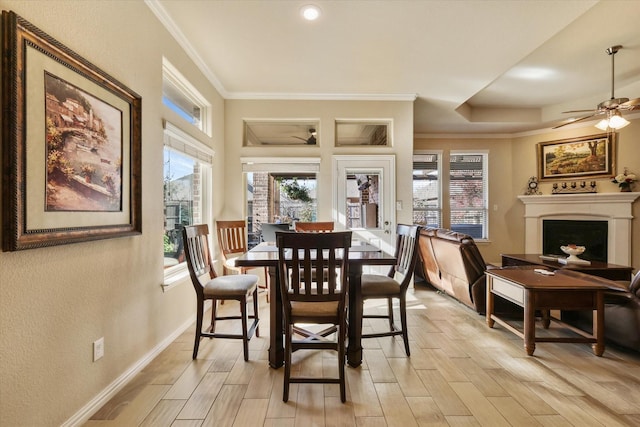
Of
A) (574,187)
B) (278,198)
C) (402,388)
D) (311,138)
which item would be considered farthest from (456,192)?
(402,388)

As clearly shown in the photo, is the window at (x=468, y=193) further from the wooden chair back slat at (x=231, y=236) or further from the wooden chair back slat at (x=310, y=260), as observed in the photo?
the wooden chair back slat at (x=310, y=260)

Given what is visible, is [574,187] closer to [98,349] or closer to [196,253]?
[196,253]

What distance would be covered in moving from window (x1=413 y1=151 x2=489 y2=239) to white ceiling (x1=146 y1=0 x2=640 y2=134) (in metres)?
1.63

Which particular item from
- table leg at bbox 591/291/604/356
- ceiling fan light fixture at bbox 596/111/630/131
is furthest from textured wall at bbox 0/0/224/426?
ceiling fan light fixture at bbox 596/111/630/131

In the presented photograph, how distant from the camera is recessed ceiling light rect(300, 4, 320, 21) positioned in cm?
243

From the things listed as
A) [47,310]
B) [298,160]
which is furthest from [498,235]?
[47,310]

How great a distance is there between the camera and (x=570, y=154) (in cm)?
554

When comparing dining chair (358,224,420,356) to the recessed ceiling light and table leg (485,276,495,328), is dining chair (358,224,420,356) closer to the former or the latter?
table leg (485,276,495,328)

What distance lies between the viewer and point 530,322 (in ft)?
7.74

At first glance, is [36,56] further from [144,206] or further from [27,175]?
[144,206]

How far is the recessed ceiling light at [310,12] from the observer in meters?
2.43

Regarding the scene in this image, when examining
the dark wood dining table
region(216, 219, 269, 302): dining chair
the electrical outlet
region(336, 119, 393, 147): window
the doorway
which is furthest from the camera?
region(336, 119, 393, 147): window

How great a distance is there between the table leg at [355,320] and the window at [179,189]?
1.65 metres

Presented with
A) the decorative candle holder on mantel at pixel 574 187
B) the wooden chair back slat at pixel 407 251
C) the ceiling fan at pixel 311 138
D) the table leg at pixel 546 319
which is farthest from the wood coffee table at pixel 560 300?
the decorative candle holder on mantel at pixel 574 187
